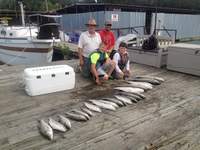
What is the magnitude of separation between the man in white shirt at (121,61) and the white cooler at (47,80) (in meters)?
0.97

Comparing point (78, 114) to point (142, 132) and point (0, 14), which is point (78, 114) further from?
point (0, 14)

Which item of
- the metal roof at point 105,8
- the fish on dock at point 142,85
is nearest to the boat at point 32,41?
the metal roof at point 105,8

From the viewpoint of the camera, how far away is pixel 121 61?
4348 mm

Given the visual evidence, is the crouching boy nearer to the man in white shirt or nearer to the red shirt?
the man in white shirt

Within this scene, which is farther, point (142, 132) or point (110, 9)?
point (110, 9)

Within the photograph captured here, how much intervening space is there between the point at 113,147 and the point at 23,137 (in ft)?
3.27

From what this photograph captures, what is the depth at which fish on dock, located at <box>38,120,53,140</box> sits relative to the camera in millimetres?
2321

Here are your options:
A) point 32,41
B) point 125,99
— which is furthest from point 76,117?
point 32,41

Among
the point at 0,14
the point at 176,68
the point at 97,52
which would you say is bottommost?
the point at 176,68

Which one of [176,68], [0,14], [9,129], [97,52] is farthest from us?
[0,14]

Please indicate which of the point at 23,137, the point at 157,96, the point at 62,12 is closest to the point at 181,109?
the point at 157,96

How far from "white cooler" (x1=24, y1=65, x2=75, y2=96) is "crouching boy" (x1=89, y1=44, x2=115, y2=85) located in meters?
0.51

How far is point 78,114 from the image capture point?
2768mm

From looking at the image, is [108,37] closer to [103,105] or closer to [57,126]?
[103,105]
